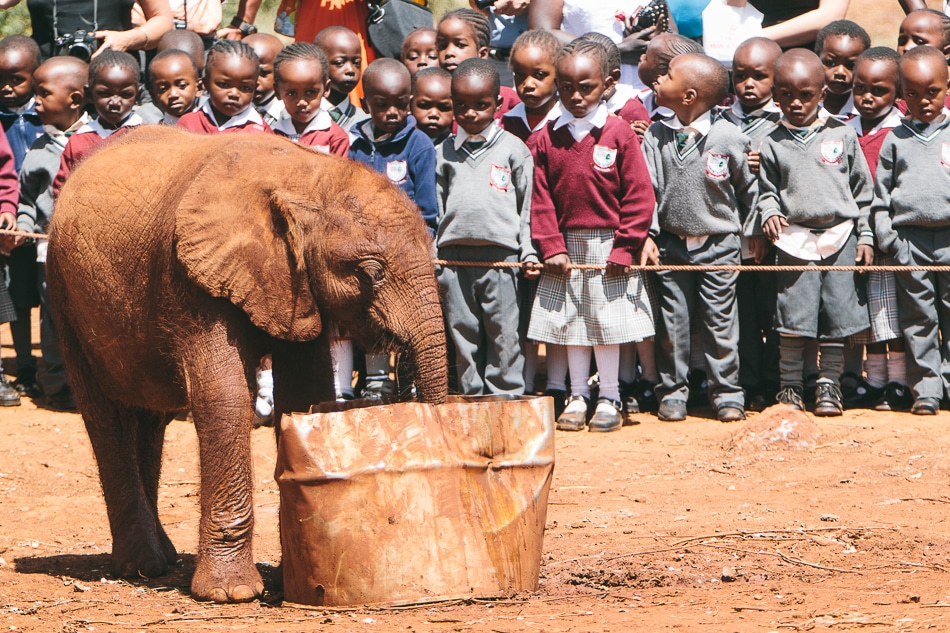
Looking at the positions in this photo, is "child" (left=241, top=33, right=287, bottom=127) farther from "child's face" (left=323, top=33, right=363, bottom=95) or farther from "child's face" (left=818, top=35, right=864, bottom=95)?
"child's face" (left=818, top=35, right=864, bottom=95)

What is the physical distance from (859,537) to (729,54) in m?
5.28

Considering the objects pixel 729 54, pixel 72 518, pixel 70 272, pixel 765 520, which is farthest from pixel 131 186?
pixel 729 54

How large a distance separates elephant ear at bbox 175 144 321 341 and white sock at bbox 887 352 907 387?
5.75 meters

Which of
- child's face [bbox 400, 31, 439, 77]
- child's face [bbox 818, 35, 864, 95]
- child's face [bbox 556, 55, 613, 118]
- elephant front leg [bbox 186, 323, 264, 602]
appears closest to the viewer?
elephant front leg [bbox 186, 323, 264, 602]

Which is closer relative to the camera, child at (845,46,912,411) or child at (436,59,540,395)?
child at (436,59,540,395)

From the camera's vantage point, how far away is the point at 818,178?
374 inches

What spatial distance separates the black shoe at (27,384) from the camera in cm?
1066

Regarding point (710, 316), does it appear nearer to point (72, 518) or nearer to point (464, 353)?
point (464, 353)

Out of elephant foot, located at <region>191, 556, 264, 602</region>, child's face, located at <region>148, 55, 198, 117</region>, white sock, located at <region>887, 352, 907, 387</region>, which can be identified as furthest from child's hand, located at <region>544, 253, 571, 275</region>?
elephant foot, located at <region>191, 556, 264, 602</region>

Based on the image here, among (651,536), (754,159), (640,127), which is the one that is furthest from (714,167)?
(651,536)

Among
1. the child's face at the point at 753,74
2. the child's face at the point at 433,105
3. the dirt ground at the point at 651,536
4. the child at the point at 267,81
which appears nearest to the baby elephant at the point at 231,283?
the dirt ground at the point at 651,536

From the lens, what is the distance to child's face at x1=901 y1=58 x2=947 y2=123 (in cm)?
932

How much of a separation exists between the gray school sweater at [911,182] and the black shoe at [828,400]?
1.04 metres

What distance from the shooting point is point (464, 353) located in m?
9.54
